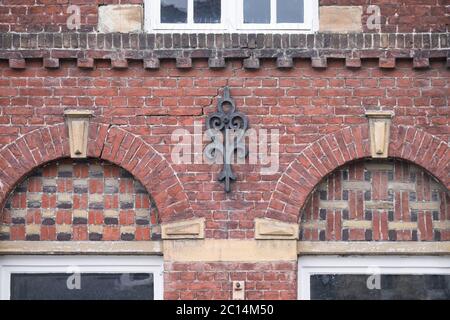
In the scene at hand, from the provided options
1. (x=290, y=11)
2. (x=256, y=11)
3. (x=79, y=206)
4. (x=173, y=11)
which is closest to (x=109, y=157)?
(x=79, y=206)

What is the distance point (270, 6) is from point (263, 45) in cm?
54

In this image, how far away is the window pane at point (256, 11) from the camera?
48.7ft

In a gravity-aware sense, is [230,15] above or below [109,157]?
above

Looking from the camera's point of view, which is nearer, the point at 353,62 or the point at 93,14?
the point at 353,62

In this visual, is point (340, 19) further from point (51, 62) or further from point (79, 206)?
point (79, 206)

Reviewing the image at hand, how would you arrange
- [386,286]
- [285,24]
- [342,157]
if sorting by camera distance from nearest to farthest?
[342,157]
[386,286]
[285,24]

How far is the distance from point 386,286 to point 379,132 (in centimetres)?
159

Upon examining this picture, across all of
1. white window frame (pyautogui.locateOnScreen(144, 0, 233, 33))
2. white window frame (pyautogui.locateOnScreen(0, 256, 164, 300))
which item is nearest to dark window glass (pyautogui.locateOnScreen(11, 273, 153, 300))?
white window frame (pyautogui.locateOnScreen(0, 256, 164, 300))

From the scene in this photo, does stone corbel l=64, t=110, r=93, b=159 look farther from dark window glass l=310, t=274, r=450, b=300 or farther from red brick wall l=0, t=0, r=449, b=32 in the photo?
dark window glass l=310, t=274, r=450, b=300

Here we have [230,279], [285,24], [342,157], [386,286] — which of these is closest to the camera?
[230,279]

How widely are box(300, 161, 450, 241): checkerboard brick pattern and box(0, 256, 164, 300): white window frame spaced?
5.23 ft

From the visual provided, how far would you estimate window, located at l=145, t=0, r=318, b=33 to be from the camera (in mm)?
14789

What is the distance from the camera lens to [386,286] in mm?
14664

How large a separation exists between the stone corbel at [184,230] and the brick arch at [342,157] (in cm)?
70
